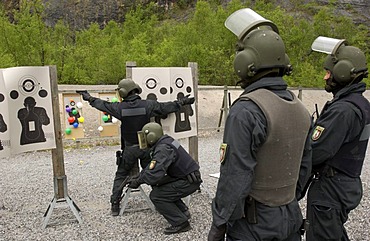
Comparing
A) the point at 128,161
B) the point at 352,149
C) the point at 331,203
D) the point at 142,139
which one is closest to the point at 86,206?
the point at 128,161

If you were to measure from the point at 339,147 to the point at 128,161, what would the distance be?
108 inches

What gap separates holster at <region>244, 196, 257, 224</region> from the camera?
2172mm

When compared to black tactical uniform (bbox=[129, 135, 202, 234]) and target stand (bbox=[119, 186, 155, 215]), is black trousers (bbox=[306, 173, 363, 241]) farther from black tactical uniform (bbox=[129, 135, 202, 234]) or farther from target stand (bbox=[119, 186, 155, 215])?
target stand (bbox=[119, 186, 155, 215])

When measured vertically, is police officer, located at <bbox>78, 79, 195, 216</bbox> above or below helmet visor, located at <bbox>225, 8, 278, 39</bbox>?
below

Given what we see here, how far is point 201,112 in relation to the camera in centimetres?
1397

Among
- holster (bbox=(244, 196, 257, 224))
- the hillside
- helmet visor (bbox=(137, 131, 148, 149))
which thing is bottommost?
helmet visor (bbox=(137, 131, 148, 149))

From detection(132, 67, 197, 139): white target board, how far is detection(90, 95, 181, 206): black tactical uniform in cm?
44

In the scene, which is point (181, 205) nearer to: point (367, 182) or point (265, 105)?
point (265, 105)

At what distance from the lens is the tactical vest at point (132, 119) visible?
474 cm

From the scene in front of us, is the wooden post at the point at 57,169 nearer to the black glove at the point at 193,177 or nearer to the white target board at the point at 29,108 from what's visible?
the white target board at the point at 29,108

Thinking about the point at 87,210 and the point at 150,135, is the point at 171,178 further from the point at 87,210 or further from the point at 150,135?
the point at 87,210

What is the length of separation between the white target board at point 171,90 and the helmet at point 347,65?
2.73 meters

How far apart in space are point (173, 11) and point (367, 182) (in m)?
41.5

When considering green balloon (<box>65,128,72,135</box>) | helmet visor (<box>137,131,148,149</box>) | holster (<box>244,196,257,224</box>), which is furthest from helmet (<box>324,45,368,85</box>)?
green balloon (<box>65,128,72,135</box>)
